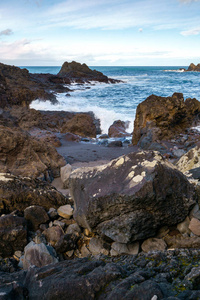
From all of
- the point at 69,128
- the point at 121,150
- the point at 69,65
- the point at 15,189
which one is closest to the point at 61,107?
the point at 69,128

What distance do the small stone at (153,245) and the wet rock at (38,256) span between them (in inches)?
37.5

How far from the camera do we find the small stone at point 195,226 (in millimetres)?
2879

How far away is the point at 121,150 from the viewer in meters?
10.6

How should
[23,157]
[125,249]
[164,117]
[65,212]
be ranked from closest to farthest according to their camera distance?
[125,249] → [65,212] → [23,157] → [164,117]

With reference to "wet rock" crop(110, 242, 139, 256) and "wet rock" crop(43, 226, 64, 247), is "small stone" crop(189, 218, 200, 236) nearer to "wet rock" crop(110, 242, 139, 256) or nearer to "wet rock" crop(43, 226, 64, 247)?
"wet rock" crop(110, 242, 139, 256)

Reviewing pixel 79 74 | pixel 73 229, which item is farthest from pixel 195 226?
pixel 79 74

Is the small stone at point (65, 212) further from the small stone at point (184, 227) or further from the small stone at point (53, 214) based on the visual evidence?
the small stone at point (184, 227)

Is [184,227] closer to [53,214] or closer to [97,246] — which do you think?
[97,246]

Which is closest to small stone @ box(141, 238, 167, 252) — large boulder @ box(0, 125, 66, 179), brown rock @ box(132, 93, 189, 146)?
large boulder @ box(0, 125, 66, 179)

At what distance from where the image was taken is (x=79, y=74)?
54469 mm

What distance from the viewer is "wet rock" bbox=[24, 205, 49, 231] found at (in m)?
3.42

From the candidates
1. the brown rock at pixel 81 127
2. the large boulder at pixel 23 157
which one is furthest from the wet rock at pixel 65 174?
the brown rock at pixel 81 127

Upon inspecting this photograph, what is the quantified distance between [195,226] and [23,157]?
4674mm

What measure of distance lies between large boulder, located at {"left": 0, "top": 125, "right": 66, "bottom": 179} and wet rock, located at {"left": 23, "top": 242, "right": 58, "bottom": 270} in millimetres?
3509
